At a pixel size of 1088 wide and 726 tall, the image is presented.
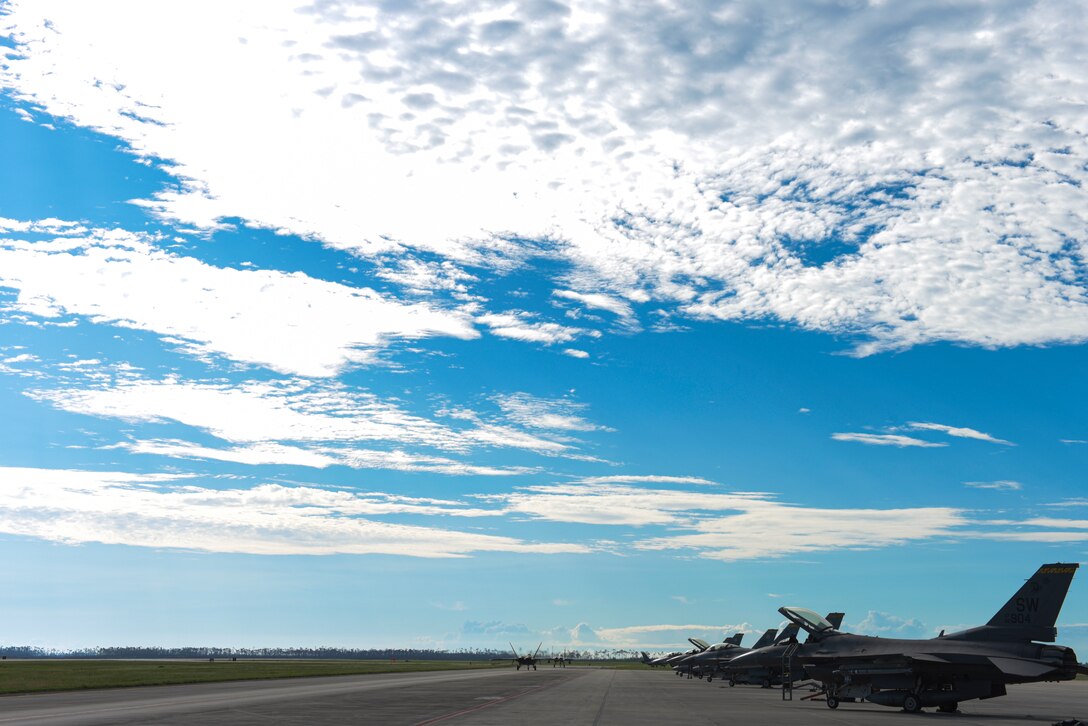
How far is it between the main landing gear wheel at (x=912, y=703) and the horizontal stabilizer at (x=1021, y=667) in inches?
157

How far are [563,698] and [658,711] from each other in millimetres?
10564

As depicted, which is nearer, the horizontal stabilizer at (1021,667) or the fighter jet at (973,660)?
the horizontal stabilizer at (1021,667)

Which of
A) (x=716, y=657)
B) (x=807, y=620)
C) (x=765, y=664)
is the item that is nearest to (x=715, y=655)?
(x=716, y=657)

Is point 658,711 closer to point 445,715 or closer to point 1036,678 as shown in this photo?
point 445,715

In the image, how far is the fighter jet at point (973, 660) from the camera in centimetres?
3641

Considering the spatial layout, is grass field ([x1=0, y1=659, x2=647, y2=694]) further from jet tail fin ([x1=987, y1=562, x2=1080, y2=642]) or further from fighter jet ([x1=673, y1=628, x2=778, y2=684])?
jet tail fin ([x1=987, y1=562, x2=1080, y2=642])

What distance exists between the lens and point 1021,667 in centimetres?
3578

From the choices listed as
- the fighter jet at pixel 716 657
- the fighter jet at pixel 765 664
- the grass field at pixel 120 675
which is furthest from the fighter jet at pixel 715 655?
the grass field at pixel 120 675

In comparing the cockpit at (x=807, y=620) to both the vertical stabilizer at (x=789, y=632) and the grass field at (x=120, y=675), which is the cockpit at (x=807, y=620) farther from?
the grass field at (x=120, y=675)

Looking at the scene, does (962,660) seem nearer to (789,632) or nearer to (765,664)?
(789,632)

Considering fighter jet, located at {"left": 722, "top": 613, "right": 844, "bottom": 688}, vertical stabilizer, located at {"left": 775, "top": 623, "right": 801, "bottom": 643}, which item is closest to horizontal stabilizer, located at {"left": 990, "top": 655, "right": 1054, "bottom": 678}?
vertical stabilizer, located at {"left": 775, "top": 623, "right": 801, "bottom": 643}

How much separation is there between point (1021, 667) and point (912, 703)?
16.6 ft

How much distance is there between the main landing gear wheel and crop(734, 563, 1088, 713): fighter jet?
4 cm

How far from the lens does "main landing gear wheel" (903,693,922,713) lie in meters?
38.8
